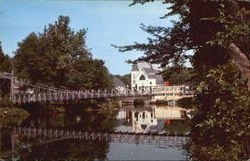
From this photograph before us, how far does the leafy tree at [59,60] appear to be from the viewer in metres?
49.6

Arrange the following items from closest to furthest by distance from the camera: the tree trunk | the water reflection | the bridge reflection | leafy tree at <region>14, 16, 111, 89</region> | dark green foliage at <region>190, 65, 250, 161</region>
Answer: dark green foliage at <region>190, 65, 250, 161</region>, the tree trunk, the bridge reflection, the water reflection, leafy tree at <region>14, 16, 111, 89</region>

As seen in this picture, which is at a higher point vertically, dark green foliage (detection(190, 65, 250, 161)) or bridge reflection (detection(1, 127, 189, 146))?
dark green foliage (detection(190, 65, 250, 161))

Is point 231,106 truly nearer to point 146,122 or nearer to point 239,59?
point 239,59

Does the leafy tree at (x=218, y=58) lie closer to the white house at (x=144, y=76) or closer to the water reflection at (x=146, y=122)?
the water reflection at (x=146, y=122)

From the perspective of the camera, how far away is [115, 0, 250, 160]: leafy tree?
8656 mm

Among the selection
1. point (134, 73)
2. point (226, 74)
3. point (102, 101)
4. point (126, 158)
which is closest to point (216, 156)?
point (226, 74)

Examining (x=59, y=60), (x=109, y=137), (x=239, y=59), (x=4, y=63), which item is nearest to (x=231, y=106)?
(x=239, y=59)

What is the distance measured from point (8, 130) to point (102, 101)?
29674mm

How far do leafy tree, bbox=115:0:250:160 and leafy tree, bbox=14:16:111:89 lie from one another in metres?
37.9

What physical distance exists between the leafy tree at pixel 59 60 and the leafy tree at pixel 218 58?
37856 millimetres

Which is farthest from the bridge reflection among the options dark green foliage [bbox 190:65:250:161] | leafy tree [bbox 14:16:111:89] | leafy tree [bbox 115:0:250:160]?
leafy tree [bbox 14:16:111:89]

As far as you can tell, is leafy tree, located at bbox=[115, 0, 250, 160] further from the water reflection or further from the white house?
the white house

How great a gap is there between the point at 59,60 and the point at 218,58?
38937mm

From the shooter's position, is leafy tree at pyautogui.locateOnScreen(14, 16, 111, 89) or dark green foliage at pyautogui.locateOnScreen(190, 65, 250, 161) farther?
leafy tree at pyautogui.locateOnScreen(14, 16, 111, 89)
